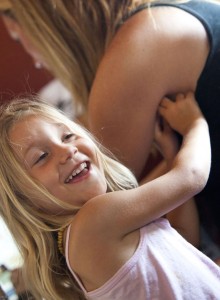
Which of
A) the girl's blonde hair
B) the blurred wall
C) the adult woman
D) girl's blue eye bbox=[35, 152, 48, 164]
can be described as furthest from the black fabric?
the blurred wall

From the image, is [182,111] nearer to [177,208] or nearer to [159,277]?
[177,208]

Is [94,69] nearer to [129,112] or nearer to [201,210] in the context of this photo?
[129,112]

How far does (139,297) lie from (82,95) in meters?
0.59

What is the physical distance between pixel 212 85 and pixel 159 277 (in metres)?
0.38

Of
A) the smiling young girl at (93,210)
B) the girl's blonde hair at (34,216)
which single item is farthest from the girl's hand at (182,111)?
the girl's blonde hair at (34,216)

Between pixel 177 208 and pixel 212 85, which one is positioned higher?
pixel 212 85

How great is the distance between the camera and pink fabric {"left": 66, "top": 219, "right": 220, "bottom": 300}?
2.85ft

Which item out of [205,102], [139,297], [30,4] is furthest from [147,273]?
[30,4]

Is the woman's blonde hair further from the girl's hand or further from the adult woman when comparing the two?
the girl's hand

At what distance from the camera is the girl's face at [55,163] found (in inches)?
36.7

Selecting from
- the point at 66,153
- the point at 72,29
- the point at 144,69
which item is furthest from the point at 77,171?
the point at 72,29

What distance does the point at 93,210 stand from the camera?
2.89 feet

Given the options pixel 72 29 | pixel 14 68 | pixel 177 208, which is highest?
pixel 72 29

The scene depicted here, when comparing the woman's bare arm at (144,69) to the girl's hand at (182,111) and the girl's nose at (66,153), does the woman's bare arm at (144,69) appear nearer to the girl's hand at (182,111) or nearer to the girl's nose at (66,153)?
the girl's hand at (182,111)
